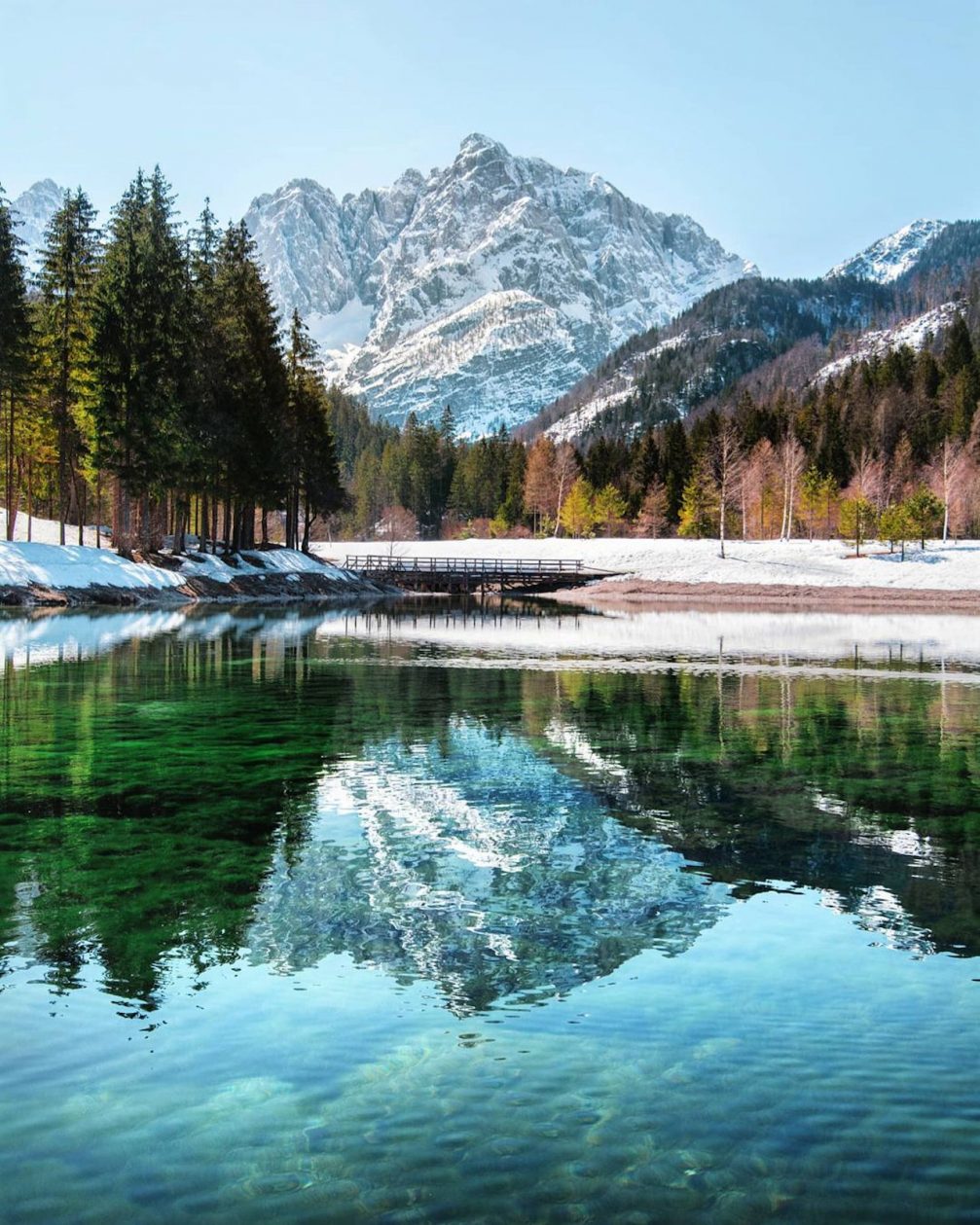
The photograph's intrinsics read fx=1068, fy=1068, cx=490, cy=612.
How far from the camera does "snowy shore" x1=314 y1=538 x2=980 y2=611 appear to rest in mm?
77375

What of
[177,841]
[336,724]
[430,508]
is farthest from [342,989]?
[430,508]

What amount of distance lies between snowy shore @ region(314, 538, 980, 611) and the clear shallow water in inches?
2527

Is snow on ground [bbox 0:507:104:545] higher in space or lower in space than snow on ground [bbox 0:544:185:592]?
higher

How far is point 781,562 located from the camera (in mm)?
89125

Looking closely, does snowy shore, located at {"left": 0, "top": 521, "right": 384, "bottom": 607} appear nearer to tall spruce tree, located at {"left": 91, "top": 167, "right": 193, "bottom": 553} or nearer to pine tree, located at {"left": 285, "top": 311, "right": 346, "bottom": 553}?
tall spruce tree, located at {"left": 91, "top": 167, "right": 193, "bottom": 553}

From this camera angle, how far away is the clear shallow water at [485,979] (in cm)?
498

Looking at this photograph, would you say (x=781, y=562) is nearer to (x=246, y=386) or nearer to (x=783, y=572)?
(x=783, y=572)

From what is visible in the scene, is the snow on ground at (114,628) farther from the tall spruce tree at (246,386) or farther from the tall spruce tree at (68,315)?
the tall spruce tree at (246,386)

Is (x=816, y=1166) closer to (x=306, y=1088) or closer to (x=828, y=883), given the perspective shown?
(x=306, y=1088)

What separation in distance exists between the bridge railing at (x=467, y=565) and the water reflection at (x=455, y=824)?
69164 millimetres

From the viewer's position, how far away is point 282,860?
410 inches

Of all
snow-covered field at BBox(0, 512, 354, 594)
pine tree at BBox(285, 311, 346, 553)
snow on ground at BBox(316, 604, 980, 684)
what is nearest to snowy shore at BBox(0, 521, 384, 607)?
snow-covered field at BBox(0, 512, 354, 594)

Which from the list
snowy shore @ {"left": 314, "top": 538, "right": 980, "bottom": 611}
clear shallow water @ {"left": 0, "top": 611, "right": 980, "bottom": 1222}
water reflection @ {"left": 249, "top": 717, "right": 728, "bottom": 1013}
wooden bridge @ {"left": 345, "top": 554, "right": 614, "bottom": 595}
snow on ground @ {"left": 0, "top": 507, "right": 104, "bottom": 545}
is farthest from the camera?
wooden bridge @ {"left": 345, "top": 554, "right": 614, "bottom": 595}

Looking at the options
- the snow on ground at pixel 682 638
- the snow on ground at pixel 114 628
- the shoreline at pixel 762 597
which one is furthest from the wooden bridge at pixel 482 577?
the snow on ground at pixel 114 628
